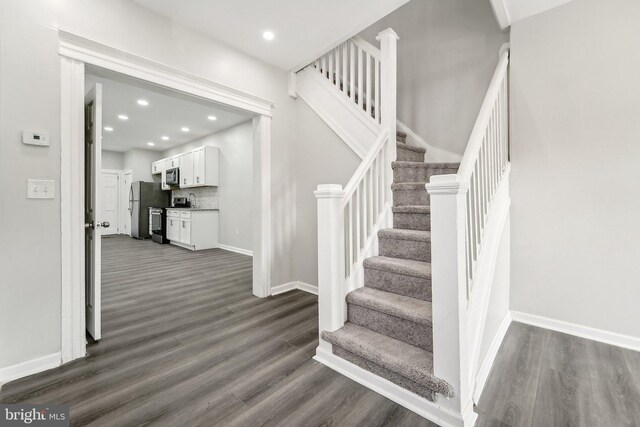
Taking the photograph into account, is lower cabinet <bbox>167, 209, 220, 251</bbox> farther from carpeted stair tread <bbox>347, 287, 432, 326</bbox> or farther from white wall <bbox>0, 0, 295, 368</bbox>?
carpeted stair tread <bbox>347, 287, 432, 326</bbox>

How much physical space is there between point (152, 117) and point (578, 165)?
20.7 feet

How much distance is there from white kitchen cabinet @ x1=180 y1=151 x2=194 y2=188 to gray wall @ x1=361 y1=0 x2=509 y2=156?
5.10 metres

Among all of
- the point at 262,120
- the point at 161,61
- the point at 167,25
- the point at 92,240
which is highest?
the point at 167,25

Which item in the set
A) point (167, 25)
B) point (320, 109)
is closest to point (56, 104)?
point (167, 25)

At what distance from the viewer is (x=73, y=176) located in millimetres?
1804

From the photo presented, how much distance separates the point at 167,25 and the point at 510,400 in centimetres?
350

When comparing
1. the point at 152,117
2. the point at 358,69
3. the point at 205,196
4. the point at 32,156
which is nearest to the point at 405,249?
the point at 358,69

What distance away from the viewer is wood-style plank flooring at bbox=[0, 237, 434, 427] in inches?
53.3

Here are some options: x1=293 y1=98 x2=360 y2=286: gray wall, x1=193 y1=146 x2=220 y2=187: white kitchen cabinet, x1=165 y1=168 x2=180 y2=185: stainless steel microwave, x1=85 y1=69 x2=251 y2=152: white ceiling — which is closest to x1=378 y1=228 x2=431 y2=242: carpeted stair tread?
x1=293 y1=98 x2=360 y2=286: gray wall

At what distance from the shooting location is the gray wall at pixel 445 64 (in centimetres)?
280

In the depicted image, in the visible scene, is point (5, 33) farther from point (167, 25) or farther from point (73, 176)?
point (167, 25)

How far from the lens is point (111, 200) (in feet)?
27.1

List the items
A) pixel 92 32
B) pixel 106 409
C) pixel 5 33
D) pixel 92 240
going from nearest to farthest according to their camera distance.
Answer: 1. pixel 106 409
2. pixel 5 33
3. pixel 92 32
4. pixel 92 240

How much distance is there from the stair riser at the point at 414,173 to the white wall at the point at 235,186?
3547 mm
